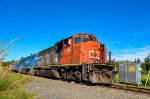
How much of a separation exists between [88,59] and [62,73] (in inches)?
124

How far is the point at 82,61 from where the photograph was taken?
16.2m

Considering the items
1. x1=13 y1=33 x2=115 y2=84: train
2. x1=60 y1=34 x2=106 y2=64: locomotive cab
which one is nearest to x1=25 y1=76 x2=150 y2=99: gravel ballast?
x1=13 y1=33 x2=115 y2=84: train

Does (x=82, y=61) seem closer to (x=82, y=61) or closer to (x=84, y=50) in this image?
(x=82, y=61)

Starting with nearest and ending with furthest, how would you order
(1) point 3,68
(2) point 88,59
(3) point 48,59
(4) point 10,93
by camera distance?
(1) point 3,68
(4) point 10,93
(2) point 88,59
(3) point 48,59

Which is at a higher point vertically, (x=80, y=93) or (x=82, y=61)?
(x=82, y=61)

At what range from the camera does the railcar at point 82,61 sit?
596 inches

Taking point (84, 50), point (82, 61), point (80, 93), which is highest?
point (84, 50)

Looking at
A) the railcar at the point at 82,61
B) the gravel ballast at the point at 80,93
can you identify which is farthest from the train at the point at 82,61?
the gravel ballast at the point at 80,93

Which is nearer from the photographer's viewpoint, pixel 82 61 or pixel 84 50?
pixel 82 61

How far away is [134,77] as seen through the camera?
17219 millimetres

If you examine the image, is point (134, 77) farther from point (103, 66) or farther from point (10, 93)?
point (10, 93)

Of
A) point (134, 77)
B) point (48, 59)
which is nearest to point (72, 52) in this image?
point (134, 77)

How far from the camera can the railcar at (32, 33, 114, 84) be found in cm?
1515

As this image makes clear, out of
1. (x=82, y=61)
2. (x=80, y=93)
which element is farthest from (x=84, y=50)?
(x=80, y=93)
